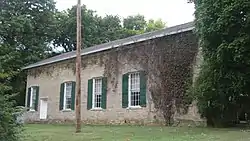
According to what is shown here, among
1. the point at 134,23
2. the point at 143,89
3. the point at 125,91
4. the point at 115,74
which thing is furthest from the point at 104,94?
the point at 134,23

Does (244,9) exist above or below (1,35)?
below

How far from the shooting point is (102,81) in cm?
2345

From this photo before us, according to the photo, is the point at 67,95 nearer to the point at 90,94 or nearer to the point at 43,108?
the point at 90,94

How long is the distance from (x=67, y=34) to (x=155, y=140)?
3217 cm

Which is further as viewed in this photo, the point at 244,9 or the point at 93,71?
the point at 93,71

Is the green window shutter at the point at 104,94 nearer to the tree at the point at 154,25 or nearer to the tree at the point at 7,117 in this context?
the tree at the point at 7,117

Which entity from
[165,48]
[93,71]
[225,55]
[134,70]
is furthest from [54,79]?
[225,55]

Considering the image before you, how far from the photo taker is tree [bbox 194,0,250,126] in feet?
39.5

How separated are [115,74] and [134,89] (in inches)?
79.6

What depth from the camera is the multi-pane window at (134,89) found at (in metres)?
20.9

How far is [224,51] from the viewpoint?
12570 millimetres

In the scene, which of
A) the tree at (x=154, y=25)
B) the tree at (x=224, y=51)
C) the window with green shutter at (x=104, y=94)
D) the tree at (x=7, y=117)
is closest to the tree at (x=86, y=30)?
the tree at (x=154, y=25)

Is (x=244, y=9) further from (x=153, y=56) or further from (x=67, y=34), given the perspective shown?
(x=67, y=34)

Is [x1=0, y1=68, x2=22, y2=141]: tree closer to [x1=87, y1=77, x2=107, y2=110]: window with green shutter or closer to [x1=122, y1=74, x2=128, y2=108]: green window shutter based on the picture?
[x1=122, y1=74, x2=128, y2=108]: green window shutter
